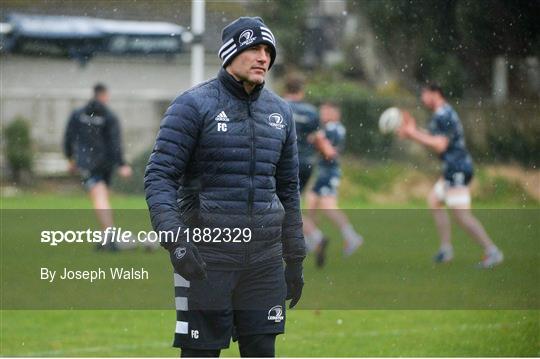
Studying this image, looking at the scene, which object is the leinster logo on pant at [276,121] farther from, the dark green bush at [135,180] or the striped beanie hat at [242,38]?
the dark green bush at [135,180]

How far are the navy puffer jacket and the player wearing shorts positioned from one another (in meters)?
8.89

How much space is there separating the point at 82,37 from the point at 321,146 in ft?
18.4

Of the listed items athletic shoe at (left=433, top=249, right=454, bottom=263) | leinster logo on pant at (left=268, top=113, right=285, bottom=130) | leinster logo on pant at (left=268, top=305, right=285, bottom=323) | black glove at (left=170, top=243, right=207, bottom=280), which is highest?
leinster logo on pant at (left=268, top=113, right=285, bottom=130)

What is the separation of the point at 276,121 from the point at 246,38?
1.24 ft

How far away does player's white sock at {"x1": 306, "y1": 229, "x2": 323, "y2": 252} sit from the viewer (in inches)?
482

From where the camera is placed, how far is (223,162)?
5.07m

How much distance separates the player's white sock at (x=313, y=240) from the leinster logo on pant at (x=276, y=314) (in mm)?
7050

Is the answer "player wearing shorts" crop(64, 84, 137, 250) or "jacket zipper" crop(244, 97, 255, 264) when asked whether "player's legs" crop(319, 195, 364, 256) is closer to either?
"player wearing shorts" crop(64, 84, 137, 250)

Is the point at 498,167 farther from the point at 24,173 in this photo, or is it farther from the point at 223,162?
the point at 223,162

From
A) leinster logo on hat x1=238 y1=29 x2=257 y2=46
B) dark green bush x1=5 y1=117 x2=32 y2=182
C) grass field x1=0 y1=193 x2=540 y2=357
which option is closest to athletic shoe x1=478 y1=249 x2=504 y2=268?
grass field x1=0 y1=193 x2=540 y2=357

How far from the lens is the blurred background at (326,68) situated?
13.6 m

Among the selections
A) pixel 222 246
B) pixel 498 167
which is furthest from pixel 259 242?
pixel 498 167

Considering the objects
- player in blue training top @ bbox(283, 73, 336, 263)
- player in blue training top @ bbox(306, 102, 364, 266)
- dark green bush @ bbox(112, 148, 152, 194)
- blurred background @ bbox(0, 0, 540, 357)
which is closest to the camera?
blurred background @ bbox(0, 0, 540, 357)

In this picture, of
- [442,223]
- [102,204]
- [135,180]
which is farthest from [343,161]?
[442,223]
